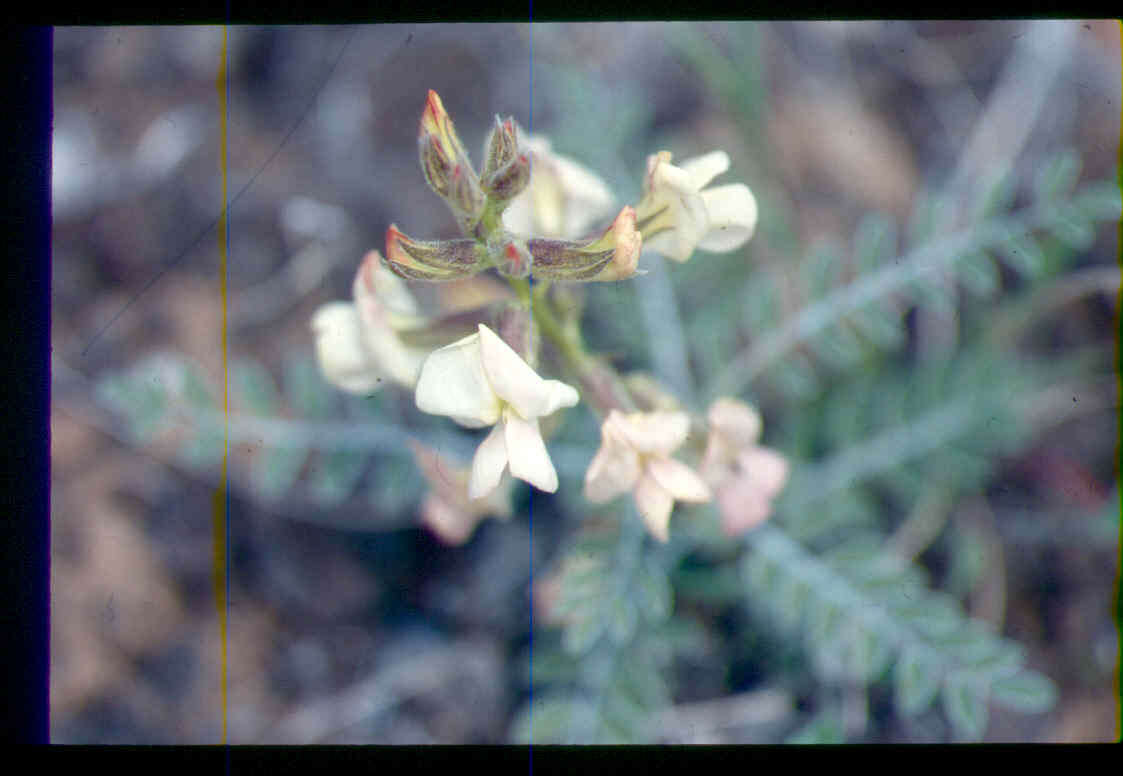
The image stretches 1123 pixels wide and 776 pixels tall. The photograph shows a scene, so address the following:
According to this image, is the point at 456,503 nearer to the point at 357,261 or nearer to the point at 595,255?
the point at 595,255

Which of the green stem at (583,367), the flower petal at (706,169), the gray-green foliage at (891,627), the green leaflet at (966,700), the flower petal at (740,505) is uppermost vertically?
the flower petal at (706,169)

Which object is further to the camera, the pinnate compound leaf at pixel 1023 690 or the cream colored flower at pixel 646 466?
the pinnate compound leaf at pixel 1023 690

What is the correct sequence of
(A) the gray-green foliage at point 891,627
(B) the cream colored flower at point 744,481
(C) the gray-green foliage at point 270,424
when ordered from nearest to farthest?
1. (B) the cream colored flower at point 744,481
2. (A) the gray-green foliage at point 891,627
3. (C) the gray-green foliage at point 270,424

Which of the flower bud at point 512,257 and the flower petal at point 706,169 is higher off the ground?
the flower petal at point 706,169

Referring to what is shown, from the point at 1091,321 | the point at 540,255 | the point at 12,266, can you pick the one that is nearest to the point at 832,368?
the point at 1091,321

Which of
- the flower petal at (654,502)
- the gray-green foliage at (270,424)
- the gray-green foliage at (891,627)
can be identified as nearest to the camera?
the flower petal at (654,502)

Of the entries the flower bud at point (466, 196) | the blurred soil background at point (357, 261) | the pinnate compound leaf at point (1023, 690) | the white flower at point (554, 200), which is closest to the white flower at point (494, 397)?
the flower bud at point (466, 196)

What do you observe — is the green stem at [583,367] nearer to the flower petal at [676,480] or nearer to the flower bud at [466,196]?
the flower petal at [676,480]
